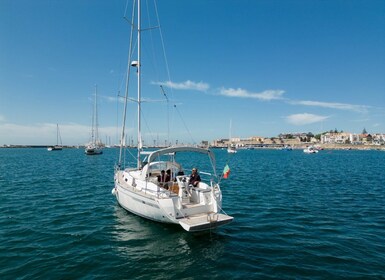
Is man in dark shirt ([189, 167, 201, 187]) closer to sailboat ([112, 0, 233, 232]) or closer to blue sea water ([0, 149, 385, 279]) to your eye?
sailboat ([112, 0, 233, 232])

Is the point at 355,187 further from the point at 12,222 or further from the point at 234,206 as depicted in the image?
the point at 12,222

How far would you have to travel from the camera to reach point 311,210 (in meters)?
17.3

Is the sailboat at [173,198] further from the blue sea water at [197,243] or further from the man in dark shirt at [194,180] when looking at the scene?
the blue sea water at [197,243]

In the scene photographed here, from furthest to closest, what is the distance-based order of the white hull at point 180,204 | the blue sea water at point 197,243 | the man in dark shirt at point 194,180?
the man in dark shirt at point 194,180, the white hull at point 180,204, the blue sea water at point 197,243

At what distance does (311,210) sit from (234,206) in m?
5.04

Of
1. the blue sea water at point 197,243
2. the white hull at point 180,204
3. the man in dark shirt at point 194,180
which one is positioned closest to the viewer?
the blue sea water at point 197,243

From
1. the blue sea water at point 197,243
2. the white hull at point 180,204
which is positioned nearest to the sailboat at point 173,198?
the white hull at point 180,204

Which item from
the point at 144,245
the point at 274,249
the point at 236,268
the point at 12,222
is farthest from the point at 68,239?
the point at 274,249

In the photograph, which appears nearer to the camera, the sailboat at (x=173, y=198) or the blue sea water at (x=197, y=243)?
the blue sea water at (x=197, y=243)

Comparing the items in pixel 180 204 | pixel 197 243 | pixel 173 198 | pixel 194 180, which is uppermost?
pixel 194 180

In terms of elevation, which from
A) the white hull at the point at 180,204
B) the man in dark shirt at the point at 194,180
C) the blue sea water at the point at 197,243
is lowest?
the blue sea water at the point at 197,243

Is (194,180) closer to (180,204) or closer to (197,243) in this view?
(180,204)

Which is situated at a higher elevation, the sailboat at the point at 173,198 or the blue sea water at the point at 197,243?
the sailboat at the point at 173,198

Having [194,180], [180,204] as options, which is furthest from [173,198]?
[194,180]
